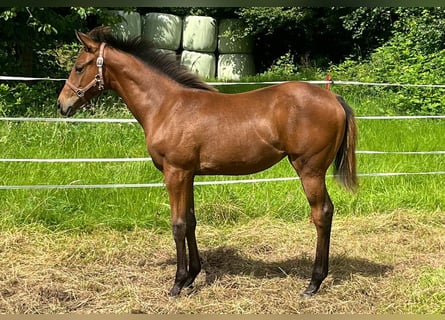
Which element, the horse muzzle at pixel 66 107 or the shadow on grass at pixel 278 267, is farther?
the shadow on grass at pixel 278 267

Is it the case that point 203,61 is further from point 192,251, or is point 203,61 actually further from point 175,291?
point 175,291

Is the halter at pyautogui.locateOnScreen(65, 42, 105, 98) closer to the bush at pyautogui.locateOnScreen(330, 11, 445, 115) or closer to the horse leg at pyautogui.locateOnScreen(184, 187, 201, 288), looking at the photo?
the horse leg at pyautogui.locateOnScreen(184, 187, 201, 288)

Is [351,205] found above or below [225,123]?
below

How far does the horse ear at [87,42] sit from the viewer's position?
3.30 meters

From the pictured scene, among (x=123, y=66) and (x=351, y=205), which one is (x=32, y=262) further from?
(x=351, y=205)

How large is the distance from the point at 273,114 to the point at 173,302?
4.49 feet

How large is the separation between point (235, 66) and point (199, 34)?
155 cm

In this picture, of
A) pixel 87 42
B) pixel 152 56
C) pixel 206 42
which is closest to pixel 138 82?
pixel 152 56

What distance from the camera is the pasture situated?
3.34m

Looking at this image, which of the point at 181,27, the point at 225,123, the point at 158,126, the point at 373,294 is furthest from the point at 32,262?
the point at 181,27

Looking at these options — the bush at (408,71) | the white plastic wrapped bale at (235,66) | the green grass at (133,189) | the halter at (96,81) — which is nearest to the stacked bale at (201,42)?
the white plastic wrapped bale at (235,66)

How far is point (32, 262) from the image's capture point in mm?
3900

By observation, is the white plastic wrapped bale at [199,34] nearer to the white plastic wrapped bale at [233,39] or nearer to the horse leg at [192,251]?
the white plastic wrapped bale at [233,39]

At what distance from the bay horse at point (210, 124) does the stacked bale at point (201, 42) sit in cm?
1301
